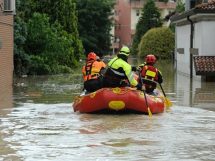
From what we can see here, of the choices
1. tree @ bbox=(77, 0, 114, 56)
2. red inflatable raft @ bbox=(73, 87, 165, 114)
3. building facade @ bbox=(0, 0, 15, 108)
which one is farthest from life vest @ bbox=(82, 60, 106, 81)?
tree @ bbox=(77, 0, 114, 56)

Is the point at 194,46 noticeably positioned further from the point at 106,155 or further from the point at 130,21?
the point at 130,21

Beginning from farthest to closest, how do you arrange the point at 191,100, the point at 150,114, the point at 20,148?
the point at 191,100, the point at 150,114, the point at 20,148

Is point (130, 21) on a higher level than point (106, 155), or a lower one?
higher

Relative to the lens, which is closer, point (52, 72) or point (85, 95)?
point (85, 95)

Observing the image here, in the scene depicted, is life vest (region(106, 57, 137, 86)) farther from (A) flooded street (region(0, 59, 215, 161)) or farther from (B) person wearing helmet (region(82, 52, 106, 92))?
(A) flooded street (region(0, 59, 215, 161))

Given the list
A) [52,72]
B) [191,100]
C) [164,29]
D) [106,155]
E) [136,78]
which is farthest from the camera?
[164,29]

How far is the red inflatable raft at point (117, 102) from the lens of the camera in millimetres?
15750

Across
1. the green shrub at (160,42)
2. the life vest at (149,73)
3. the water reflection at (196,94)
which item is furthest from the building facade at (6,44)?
the green shrub at (160,42)

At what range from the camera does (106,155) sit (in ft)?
33.0

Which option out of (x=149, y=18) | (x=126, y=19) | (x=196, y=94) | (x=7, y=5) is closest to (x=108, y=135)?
(x=196, y=94)

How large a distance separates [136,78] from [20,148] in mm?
6771

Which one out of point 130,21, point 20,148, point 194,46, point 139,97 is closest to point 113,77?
point 139,97

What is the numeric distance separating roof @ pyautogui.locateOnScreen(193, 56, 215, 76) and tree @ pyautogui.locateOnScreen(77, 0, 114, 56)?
36623 mm

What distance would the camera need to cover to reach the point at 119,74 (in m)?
16.0
